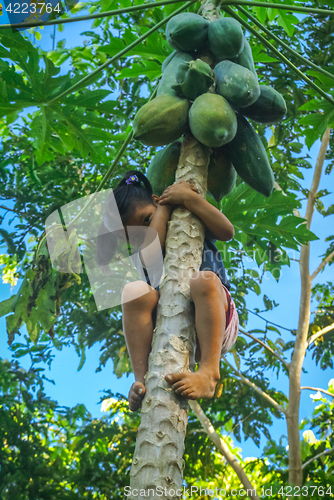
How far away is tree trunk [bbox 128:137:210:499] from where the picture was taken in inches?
35.1

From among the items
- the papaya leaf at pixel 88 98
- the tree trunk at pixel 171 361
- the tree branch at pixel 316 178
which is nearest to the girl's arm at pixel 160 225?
the tree trunk at pixel 171 361

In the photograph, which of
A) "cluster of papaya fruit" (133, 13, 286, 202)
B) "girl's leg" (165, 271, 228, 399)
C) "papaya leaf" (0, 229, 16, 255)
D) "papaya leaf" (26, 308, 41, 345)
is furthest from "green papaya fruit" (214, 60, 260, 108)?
"papaya leaf" (0, 229, 16, 255)

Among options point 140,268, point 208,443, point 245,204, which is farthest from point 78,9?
point 208,443

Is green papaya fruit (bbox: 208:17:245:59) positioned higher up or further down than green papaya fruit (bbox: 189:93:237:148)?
higher up

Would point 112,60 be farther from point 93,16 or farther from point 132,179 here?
point 132,179

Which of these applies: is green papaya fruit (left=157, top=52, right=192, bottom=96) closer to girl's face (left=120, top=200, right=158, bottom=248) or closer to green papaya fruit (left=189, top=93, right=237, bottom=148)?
green papaya fruit (left=189, top=93, right=237, bottom=148)

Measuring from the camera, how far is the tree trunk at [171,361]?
89cm

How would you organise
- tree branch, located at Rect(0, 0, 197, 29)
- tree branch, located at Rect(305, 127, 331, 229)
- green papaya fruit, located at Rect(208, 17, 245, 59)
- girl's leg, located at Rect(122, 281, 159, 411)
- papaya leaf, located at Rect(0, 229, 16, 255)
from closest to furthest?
girl's leg, located at Rect(122, 281, 159, 411) < green papaya fruit, located at Rect(208, 17, 245, 59) < tree branch, located at Rect(0, 0, 197, 29) < papaya leaf, located at Rect(0, 229, 16, 255) < tree branch, located at Rect(305, 127, 331, 229)

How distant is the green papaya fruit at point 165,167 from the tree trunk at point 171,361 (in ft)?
0.96

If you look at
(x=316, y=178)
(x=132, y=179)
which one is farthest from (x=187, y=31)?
(x=316, y=178)

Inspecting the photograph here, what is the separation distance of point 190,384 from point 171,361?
0.07 metres

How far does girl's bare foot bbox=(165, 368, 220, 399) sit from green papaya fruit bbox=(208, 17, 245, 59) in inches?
51.9

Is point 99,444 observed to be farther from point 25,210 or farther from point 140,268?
point 140,268

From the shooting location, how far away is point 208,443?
465 cm
